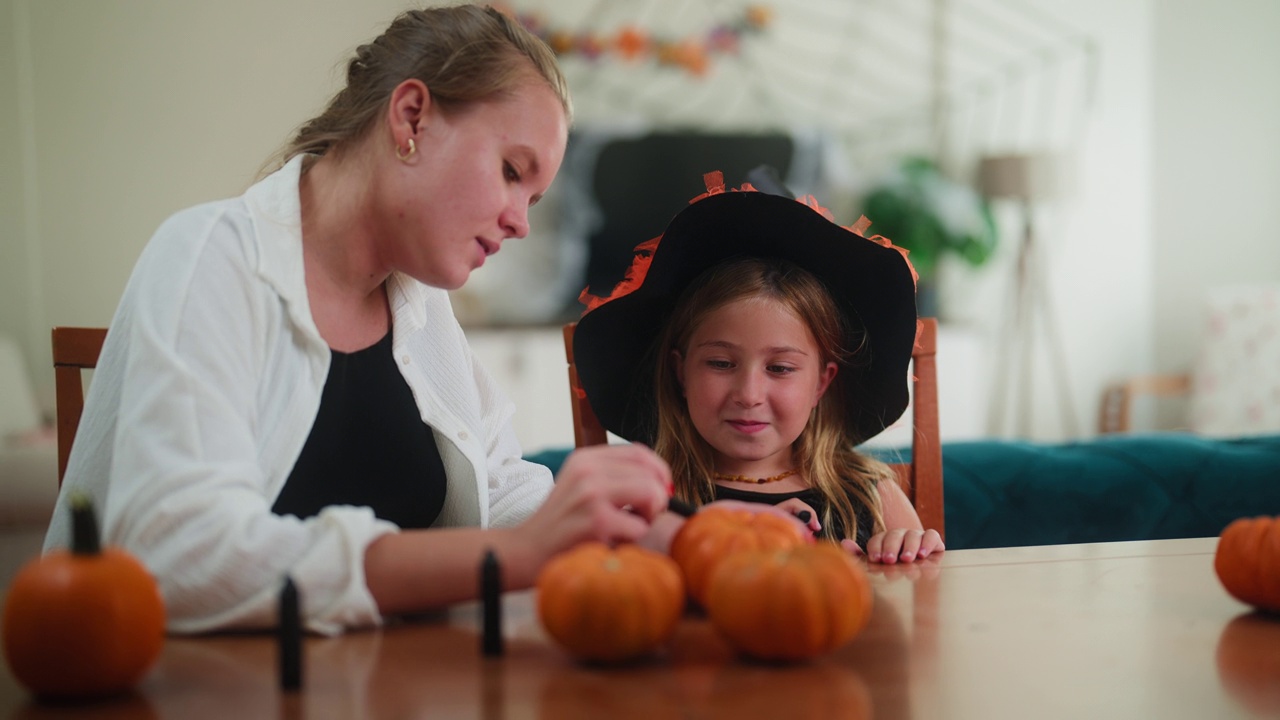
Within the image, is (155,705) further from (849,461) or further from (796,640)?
(849,461)

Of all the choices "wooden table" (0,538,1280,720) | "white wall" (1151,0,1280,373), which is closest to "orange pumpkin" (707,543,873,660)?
"wooden table" (0,538,1280,720)

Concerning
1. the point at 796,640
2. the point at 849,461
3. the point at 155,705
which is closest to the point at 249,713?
the point at 155,705

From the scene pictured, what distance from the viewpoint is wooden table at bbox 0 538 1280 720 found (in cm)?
68

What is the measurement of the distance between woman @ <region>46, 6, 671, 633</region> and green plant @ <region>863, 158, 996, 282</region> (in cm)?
473

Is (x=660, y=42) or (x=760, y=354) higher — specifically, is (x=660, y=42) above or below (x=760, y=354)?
above

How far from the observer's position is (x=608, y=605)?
2.41 ft

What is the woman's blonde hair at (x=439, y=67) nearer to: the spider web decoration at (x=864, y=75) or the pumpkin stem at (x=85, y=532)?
the pumpkin stem at (x=85, y=532)

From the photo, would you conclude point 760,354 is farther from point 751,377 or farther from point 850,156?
point 850,156

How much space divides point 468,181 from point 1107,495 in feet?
4.64

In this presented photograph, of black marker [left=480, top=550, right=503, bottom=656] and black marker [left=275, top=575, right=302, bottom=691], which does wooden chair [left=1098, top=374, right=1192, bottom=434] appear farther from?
black marker [left=275, top=575, right=302, bottom=691]

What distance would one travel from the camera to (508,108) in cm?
118

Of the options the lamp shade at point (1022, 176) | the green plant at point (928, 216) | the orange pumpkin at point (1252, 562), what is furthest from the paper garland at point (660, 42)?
the orange pumpkin at point (1252, 562)

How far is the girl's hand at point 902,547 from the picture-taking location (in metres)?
1.26

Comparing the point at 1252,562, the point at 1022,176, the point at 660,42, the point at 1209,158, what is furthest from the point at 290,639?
the point at 1209,158
